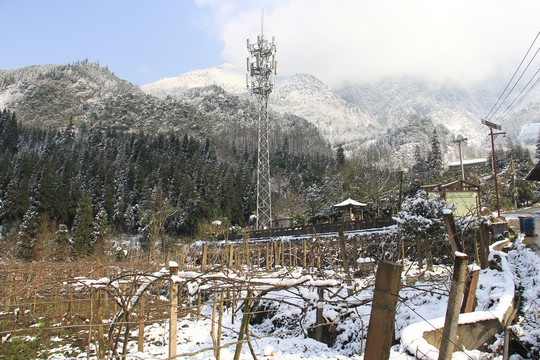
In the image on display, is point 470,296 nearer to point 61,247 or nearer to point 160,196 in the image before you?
point 61,247

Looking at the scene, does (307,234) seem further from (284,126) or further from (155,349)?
(284,126)

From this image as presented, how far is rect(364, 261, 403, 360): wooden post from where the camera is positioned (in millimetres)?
2057

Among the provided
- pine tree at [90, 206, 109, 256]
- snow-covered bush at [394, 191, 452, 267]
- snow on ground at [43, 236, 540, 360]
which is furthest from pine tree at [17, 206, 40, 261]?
snow-covered bush at [394, 191, 452, 267]

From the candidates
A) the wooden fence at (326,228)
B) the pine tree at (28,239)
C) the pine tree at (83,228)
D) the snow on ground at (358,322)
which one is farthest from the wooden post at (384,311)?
the pine tree at (83,228)

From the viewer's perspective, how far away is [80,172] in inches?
2073

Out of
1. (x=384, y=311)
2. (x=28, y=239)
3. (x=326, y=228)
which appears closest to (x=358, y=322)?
(x=384, y=311)

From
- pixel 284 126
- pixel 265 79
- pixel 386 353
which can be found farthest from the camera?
pixel 284 126

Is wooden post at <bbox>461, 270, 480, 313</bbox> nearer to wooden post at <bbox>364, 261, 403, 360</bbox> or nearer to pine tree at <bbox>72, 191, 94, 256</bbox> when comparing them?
wooden post at <bbox>364, 261, 403, 360</bbox>

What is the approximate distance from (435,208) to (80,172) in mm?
53893

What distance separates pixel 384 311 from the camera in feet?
6.78

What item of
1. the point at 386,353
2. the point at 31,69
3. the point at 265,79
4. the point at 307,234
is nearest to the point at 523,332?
the point at 386,353

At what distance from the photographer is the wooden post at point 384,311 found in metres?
2.06

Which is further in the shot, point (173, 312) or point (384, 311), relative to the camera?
point (173, 312)

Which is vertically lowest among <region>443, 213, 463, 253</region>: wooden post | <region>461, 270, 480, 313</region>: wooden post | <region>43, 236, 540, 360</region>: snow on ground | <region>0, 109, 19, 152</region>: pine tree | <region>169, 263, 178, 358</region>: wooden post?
<region>43, 236, 540, 360</region>: snow on ground
